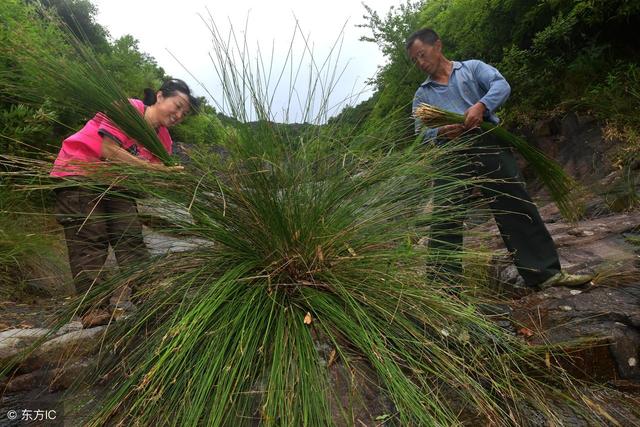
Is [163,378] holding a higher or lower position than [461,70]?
lower

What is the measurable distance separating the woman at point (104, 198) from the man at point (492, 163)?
1.34 meters

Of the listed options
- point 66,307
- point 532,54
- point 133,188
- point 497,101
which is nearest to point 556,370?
point 497,101

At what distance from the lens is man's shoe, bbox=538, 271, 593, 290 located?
222 centimetres

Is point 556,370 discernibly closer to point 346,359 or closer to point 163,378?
point 346,359

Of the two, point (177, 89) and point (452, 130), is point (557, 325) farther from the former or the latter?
point (177, 89)

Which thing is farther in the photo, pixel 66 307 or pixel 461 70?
pixel 461 70

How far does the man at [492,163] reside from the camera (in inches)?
84.0

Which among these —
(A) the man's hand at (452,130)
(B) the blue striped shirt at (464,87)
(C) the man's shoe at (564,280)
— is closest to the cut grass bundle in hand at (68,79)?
(A) the man's hand at (452,130)

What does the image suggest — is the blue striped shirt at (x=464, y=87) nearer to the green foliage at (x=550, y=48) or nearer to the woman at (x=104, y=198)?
the woman at (x=104, y=198)

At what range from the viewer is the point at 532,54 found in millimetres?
6203

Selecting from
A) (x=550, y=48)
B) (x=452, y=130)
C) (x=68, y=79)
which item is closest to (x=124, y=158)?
(x=68, y=79)

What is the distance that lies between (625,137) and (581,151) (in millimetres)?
768

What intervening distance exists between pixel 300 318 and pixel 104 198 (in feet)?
4.29

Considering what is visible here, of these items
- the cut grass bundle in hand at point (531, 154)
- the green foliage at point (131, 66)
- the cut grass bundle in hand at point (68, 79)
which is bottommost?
the cut grass bundle in hand at point (531, 154)
